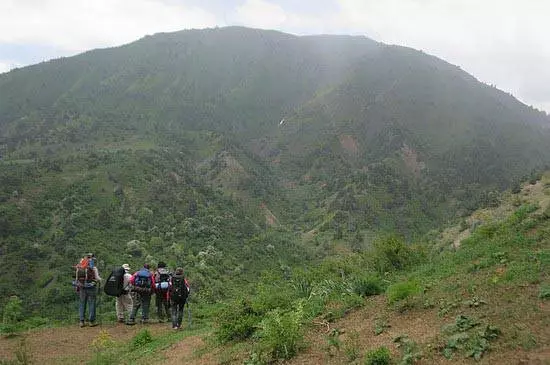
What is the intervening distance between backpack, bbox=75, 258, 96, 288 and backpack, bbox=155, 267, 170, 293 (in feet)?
5.54

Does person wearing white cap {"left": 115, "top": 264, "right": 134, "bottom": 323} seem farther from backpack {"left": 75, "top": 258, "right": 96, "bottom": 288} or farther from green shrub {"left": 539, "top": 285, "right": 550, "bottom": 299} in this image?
green shrub {"left": 539, "top": 285, "right": 550, "bottom": 299}

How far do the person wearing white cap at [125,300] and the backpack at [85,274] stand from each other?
0.84 metres

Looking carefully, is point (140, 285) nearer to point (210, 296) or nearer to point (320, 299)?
point (320, 299)

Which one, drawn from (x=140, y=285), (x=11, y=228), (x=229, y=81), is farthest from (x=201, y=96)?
(x=140, y=285)

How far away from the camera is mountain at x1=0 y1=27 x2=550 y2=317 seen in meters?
33.4

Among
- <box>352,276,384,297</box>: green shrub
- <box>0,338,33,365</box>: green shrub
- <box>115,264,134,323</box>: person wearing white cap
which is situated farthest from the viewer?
<box>115,264,134,323</box>: person wearing white cap

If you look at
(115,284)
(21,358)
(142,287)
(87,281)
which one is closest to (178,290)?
(142,287)

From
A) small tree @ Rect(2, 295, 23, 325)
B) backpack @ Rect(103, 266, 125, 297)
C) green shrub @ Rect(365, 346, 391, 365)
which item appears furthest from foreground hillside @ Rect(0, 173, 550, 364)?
backpack @ Rect(103, 266, 125, 297)

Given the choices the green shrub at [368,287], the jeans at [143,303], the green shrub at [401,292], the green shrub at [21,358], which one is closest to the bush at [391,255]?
the green shrub at [368,287]

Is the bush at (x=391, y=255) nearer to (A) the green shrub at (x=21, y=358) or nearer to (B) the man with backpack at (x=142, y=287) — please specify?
(B) the man with backpack at (x=142, y=287)

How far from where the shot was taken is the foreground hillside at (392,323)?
574 centimetres

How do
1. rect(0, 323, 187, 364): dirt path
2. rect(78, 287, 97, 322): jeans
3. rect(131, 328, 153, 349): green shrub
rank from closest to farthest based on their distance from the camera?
rect(0, 323, 187, 364): dirt path < rect(131, 328, 153, 349): green shrub < rect(78, 287, 97, 322): jeans

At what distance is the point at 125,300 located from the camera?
512 inches

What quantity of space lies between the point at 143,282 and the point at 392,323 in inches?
293
